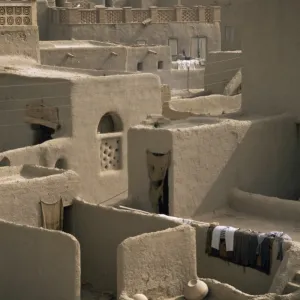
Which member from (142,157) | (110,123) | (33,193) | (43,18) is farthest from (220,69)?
(33,193)

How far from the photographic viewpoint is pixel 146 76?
81.1 ft

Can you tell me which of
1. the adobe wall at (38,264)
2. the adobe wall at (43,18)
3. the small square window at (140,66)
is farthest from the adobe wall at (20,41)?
the adobe wall at (38,264)

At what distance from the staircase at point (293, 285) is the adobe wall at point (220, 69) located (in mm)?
16901

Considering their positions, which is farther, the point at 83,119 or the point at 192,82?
the point at 192,82

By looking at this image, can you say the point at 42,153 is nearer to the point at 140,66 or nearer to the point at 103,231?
the point at 103,231

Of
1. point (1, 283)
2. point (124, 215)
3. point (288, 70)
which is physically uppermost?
point (288, 70)

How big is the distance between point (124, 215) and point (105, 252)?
0.83 meters

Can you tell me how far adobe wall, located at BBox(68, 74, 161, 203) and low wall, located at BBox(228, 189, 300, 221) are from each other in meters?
4.92

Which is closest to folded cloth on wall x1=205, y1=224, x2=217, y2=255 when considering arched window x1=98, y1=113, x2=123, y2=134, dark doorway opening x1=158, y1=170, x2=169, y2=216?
dark doorway opening x1=158, y1=170, x2=169, y2=216

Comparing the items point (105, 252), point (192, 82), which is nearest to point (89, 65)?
point (192, 82)

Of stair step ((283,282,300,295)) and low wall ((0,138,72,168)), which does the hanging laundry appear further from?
low wall ((0,138,72,168))

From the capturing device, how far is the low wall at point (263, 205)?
18719 millimetres

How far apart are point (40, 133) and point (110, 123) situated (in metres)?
1.73

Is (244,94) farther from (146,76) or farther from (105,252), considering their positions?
(105,252)
